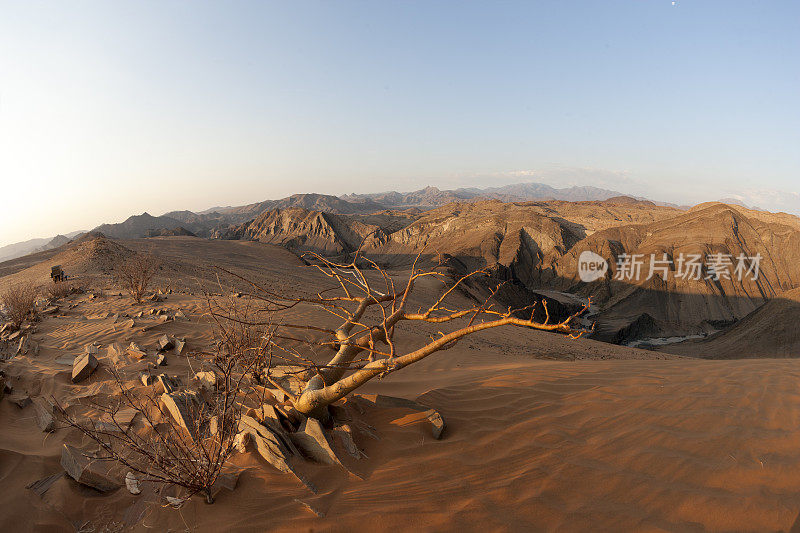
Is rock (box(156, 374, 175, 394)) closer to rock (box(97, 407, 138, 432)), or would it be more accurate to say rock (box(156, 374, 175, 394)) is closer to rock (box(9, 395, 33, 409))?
rock (box(97, 407, 138, 432))

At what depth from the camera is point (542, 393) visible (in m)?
3.93

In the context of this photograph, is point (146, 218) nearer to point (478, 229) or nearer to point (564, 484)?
point (478, 229)

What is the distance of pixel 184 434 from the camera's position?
2676 mm

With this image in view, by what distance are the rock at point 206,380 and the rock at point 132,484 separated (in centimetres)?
119

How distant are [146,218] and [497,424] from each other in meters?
93.6

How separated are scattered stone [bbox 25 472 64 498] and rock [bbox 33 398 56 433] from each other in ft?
2.45

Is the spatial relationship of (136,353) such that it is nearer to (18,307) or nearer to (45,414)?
(45,414)

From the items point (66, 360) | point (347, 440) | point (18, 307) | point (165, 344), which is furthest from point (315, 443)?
point (18, 307)

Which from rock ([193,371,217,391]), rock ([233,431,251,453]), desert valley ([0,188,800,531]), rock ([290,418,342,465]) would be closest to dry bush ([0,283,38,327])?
desert valley ([0,188,800,531])

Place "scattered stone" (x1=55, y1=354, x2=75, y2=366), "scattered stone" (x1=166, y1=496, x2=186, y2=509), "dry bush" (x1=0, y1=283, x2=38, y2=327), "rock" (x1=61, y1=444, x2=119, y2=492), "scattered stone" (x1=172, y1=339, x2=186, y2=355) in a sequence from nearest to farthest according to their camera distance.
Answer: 1. "scattered stone" (x1=166, y1=496, x2=186, y2=509)
2. "rock" (x1=61, y1=444, x2=119, y2=492)
3. "scattered stone" (x1=55, y1=354, x2=75, y2=366)
4. "scattered stone" (x1=172, y1=339, x2=186, y2=355)
5. "dry bush" (x1=0, y1=283, x2=38, y2=327)

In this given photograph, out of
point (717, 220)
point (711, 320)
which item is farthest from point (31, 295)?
point (717, 220)

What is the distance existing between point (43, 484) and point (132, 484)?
511 mm

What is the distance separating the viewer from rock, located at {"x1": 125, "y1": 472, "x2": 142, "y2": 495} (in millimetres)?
2088

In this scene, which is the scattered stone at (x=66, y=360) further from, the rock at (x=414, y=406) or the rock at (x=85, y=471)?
the rock at (x=414, y=406)
